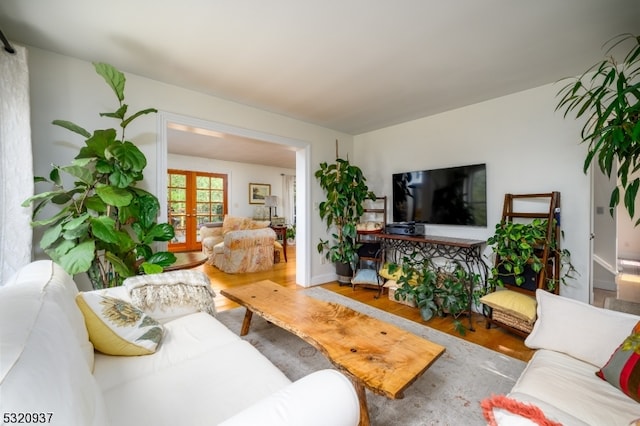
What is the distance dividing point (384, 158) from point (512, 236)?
2.02 metres

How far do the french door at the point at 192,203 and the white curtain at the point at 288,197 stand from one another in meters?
1.75

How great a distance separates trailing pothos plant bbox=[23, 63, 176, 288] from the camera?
1728 mm

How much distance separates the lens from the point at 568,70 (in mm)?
2211

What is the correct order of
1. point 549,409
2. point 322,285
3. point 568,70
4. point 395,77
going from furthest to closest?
point 322,285, point 395,77, point 568,70, point 549,409

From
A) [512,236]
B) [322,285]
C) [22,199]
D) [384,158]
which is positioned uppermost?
[384,158]

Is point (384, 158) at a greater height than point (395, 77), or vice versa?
A: point (395, 77)

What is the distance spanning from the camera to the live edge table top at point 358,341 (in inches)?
44.5

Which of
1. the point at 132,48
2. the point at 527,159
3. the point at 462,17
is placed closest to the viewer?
the point at 462,17

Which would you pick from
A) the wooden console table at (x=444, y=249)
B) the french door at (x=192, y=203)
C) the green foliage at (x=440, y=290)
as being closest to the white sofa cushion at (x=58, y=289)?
the green foliage at (x=440, y=290)

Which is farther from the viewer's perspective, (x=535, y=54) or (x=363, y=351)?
(x=535, y=54)

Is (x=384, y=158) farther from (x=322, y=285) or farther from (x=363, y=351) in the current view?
(x=363, y=351)

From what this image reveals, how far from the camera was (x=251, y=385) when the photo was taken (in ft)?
3.39

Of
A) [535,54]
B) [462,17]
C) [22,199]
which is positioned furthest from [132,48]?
[535,54]

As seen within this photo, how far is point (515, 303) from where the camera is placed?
2.21 m
